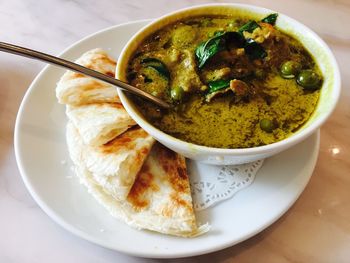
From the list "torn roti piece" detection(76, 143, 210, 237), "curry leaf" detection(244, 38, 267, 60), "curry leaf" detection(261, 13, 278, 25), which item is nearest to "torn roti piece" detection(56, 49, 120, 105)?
"torn roti piece" detection(76, 143, 210, 237)

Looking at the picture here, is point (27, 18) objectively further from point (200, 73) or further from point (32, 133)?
point (200, 73)

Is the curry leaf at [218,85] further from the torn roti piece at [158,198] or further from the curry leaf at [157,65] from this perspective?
the torn roti piece at [158,198]

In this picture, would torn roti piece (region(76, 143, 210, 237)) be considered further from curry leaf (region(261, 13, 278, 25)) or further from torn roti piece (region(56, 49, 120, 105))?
curry leaf (region(261, 13, 278, 25))

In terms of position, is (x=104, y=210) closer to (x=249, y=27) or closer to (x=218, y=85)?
(x=218, y=85)

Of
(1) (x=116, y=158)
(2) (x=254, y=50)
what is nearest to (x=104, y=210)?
(1) (x=116, y=158)

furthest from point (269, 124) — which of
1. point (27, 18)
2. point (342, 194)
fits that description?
point (27, 18)
